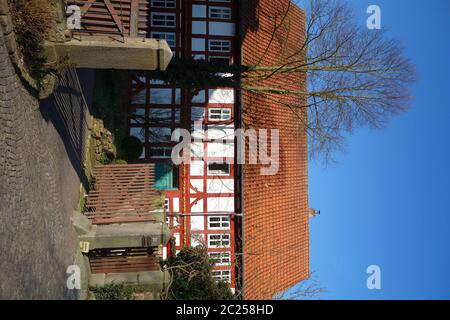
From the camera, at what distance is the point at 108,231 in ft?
36.3

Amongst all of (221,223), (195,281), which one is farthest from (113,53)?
(221,223)

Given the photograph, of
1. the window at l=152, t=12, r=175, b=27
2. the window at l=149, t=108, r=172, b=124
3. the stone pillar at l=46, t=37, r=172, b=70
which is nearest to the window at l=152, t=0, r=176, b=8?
the window at l=152, t=12, r=175, b=27

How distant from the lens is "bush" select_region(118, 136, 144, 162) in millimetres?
15180

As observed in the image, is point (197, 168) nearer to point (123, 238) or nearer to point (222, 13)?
point (123, 238)

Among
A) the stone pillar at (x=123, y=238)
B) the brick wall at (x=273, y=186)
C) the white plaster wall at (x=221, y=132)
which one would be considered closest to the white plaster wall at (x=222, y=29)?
the brick wall at (x=273, y=186)

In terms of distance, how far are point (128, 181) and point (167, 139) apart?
3642 mm

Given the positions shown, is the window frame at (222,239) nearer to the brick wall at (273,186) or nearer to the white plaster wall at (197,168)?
the brick wall at (273,186)

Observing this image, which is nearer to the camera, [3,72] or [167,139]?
[3,72]

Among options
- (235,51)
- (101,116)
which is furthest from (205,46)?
(101,116)

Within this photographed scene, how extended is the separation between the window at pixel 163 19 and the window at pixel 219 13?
53.6 inches

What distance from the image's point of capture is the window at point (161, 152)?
15727 millimetres

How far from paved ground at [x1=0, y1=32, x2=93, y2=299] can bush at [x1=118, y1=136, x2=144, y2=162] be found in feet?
12.7

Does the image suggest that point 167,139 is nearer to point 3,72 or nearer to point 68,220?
point 68,220

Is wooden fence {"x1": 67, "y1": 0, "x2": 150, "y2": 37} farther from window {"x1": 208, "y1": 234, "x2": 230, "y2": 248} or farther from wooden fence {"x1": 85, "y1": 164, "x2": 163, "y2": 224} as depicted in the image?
window {"x1": 208, "y1": 234, "x2": 230, "y2": 248}
